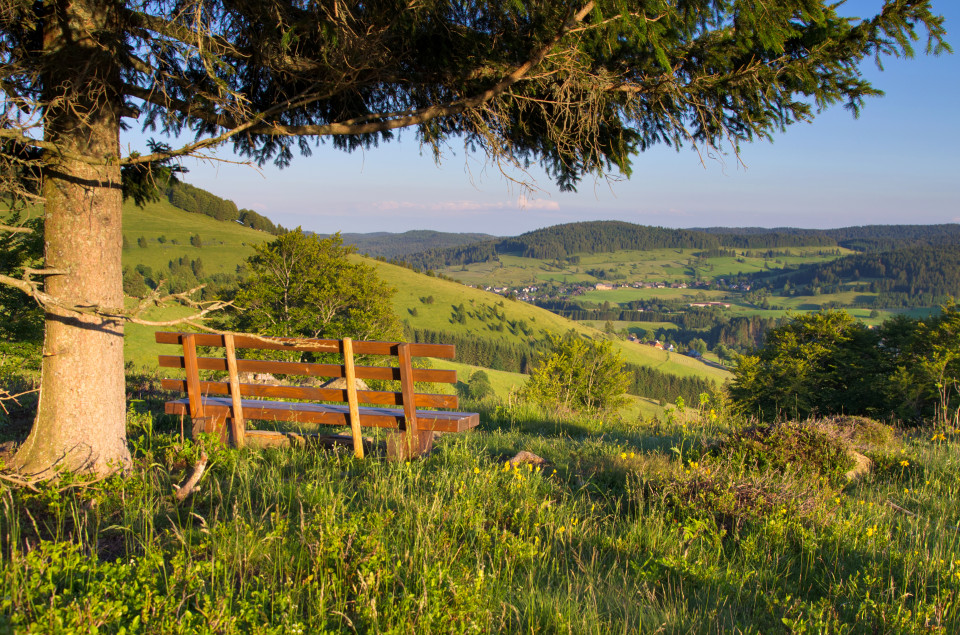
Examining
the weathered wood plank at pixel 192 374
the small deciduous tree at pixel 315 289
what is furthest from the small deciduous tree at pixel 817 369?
the weathered wood plank at pixel 192 374

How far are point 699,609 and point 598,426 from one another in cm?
613

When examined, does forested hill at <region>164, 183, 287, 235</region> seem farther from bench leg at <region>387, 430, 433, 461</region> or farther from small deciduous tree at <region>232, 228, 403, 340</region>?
bench leg at <region>387, 430, 433, 461</region>

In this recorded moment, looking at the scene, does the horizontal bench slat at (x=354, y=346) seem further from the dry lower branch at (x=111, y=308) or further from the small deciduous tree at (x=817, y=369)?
the small deciduous tree at (x=817, y=369)

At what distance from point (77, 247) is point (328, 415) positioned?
2613mm

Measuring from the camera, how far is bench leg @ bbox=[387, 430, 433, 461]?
5.36 meters

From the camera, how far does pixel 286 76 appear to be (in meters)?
5.96

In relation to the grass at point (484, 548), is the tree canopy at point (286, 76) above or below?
above

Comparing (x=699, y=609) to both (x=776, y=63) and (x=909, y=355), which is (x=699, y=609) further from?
(x=909, y=355)

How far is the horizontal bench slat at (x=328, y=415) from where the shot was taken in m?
5.47

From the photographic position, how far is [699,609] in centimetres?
295

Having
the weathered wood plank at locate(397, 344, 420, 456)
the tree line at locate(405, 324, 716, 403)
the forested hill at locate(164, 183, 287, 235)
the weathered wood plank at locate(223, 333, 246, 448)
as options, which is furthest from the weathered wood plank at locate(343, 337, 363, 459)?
the forested hill at locate(164, 183, 287, 235)

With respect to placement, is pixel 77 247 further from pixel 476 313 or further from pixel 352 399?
pixel 476 313

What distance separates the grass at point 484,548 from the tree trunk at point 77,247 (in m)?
0.53

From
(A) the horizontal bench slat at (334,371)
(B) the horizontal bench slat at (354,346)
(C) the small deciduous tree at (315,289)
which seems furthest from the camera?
(C) the small deciduous tree at (315,289)
